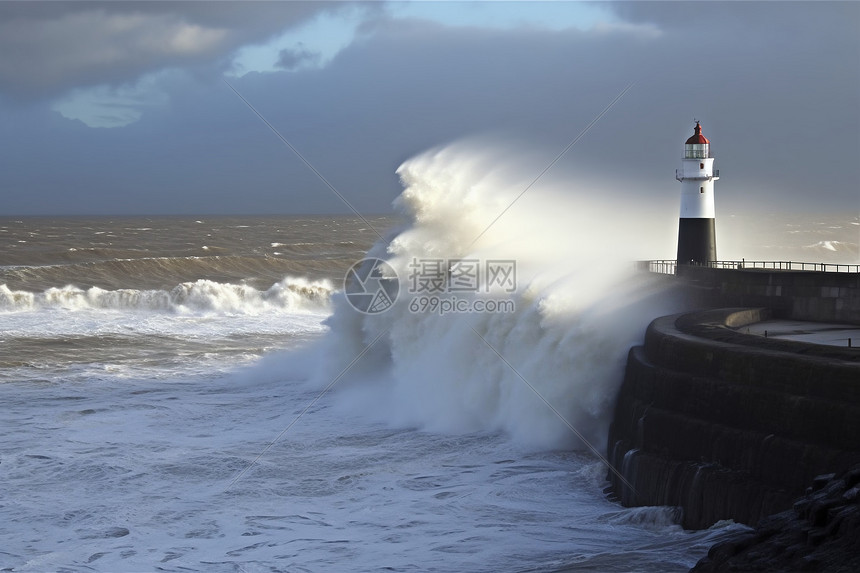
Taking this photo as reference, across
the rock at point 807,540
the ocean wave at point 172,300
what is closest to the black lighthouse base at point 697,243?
the rock at point 807,540

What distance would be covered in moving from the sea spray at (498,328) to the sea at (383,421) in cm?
4

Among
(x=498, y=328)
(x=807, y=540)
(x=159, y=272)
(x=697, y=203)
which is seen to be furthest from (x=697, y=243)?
(x=159, y=272)

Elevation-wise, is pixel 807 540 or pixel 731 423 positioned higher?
pixel 731 423

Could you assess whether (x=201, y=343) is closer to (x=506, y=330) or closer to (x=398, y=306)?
(x=398, y=306)

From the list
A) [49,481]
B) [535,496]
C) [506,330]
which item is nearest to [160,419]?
[49,481]

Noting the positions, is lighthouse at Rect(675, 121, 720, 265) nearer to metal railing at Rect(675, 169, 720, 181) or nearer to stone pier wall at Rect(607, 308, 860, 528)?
metal railing at Rect(675, 169, 720, 181)

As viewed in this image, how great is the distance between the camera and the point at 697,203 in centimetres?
1519

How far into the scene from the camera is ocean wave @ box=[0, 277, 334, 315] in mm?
27375

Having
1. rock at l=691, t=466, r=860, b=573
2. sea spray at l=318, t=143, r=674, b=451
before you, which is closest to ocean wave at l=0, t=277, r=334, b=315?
sea spray at l=318, t=143, r=674, b=451

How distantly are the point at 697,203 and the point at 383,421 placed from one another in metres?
6.36

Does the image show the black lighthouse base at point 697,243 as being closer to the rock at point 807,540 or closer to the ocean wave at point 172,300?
the rock at point 807,540

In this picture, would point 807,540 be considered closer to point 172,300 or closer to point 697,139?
point 697,139

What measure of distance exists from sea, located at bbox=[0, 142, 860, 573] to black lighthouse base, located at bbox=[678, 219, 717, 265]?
1.04 m

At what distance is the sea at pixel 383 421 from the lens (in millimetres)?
8742
